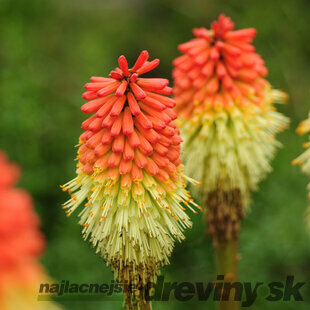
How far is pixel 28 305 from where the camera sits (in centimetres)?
179

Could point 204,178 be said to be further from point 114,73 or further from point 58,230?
point 58,230

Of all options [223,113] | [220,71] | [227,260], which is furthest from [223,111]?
[227,260]

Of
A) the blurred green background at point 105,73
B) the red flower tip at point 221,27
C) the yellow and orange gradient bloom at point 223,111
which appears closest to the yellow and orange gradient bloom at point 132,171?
the yellow and orange gradient bloom at point 223,111

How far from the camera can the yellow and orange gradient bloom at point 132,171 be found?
258 centimetres

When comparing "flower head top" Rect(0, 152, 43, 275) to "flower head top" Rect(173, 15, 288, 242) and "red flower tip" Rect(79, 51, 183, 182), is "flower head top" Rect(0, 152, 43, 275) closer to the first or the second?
"red flower tip" Rect(79, 51, 183, 182)

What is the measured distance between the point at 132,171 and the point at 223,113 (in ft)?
3.29

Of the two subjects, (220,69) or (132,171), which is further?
(220,69)

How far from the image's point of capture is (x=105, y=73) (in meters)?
6.96

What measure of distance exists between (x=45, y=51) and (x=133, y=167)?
4696 mm

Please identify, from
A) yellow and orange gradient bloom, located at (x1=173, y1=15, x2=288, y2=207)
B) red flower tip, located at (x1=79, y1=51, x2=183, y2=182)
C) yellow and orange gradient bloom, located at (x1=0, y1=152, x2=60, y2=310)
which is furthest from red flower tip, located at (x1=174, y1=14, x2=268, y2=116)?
yellow and orange gradient bloom, located at (x1=0, y1=152, x2=60, y2=310)

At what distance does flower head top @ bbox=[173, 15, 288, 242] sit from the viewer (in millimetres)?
3379

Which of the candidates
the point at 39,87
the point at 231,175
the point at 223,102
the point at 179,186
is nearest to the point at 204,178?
the point at 231,175

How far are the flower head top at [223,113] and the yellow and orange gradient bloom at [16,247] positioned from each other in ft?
5.84

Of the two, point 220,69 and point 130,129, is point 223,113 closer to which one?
point 220,69
